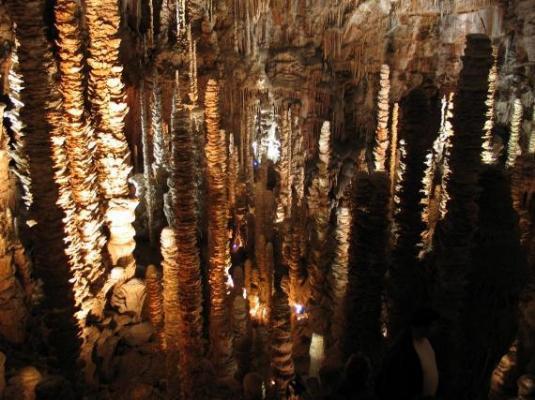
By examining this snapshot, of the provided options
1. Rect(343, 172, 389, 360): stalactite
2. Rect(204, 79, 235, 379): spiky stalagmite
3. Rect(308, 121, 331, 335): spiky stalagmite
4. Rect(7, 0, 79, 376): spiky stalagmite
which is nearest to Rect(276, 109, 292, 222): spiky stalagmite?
Rect(308, 121, 331, 335): spiky stalagmite

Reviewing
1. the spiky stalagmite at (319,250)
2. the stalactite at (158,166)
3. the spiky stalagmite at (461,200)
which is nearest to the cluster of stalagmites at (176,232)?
the spiky stalagmite at (461,200)

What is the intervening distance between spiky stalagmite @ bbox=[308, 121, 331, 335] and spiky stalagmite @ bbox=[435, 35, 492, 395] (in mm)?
4982

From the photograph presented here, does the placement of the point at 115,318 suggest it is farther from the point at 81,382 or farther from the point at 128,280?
the point at 81,382

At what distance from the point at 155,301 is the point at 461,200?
4017mm

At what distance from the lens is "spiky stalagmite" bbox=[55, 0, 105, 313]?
4.81 meters

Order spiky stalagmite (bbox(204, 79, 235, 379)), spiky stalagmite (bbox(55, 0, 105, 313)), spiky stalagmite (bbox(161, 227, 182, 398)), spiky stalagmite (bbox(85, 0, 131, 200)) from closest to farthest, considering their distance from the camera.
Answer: spiky stalagmite (bbox(55, 0, 105, 313))
spiky stalagmite (bbox(85, 0, 131, 200))
spiky stalagmite (bbox(161, 227, 182, 398))
spiky stalagmite (bbox(204, 79, 235, 379))

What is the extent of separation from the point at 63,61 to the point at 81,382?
10.2 ft

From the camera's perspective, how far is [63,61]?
492 cm

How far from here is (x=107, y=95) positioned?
537cm

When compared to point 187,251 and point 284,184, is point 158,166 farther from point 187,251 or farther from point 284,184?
point 187,251

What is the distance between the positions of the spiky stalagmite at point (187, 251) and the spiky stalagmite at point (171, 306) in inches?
1.9

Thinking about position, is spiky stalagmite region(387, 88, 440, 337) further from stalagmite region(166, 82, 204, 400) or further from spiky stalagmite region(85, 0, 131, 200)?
spiky stalagmite region(85, 0, 131, 200)

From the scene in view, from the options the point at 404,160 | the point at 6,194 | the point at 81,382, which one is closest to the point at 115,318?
the point at 81,382

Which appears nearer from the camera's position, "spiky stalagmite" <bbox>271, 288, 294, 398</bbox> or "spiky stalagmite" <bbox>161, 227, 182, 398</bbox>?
"spiky stalagmite" <bbox>161, 227, 182, 398</bbox>
